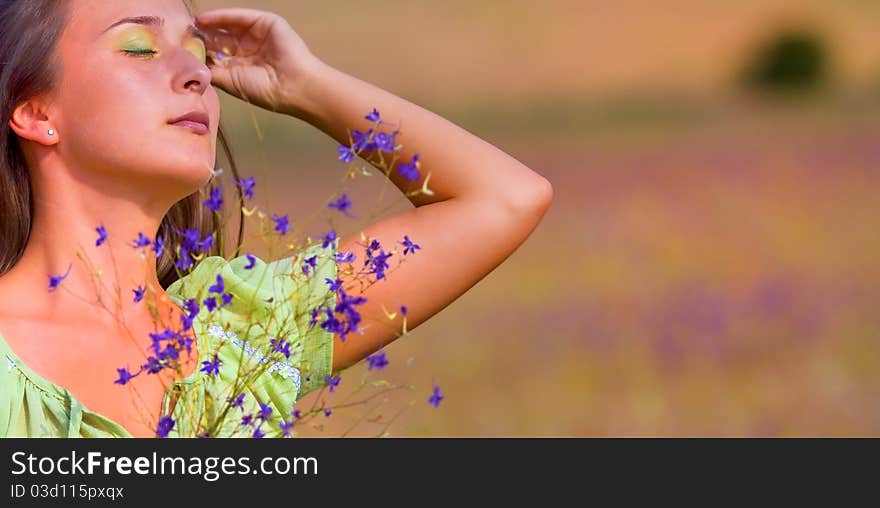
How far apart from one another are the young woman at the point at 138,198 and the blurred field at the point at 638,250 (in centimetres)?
31

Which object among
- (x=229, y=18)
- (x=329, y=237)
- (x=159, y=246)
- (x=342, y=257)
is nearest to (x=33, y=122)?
(x=159, y=246)

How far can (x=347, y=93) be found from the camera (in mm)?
3699

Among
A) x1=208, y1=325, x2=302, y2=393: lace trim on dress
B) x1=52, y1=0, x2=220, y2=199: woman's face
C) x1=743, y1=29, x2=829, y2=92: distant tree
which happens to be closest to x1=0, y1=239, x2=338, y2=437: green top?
x1=208, y1=325, x2=302, y2=393: lace trim on dress

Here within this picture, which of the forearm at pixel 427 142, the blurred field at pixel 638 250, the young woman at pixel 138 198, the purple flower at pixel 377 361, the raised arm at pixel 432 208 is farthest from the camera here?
the blurred field at pixel 638 250

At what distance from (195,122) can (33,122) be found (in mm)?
344

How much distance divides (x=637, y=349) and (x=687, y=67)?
25910mm

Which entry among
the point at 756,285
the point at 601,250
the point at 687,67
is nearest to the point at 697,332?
the point at 756,285

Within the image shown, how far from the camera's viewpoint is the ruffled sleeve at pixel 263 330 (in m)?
3.25

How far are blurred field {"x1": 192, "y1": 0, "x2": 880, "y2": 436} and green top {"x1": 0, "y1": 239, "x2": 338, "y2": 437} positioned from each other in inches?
15.6

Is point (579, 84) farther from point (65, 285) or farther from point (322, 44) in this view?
point (65, 285)

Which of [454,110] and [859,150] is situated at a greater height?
[454,110]

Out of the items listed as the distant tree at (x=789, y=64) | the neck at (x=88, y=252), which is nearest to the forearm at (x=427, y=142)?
the neck at (x=88, y=252)

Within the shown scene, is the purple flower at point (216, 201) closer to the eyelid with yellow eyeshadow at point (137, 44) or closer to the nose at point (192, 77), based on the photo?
the nose at point (192, 77)

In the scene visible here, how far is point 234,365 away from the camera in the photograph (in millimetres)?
3385
